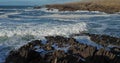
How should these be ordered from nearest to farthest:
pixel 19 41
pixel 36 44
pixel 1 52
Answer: pixel 1 52 < pixel 36 44 < pixel 19 41

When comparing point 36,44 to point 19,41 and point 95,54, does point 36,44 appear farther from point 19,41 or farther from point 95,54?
point 95,54

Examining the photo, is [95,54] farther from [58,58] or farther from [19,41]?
[19,41]

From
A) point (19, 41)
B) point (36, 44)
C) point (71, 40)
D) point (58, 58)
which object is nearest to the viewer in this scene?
point (58, 58)

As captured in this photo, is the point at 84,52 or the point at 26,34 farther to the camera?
the point at 26,34

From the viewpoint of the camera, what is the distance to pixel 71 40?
11.9m

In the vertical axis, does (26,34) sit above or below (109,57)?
below

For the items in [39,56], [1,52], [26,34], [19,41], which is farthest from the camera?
[26,34]

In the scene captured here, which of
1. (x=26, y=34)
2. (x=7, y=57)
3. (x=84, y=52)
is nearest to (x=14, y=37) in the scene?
(x=26, y=34)

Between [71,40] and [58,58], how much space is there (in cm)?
369

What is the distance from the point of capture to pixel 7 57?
9422 millimetres

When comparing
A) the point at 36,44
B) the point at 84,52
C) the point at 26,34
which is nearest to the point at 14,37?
the point at 26,34

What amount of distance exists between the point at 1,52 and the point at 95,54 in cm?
322

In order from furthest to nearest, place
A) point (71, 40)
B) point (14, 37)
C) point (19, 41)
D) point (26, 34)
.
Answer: point (26, 34) < point (14, 37) < point (19, 41) < point (71, 40)

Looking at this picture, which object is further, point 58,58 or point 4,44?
point 4,44
